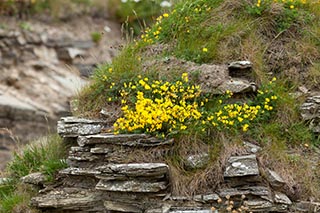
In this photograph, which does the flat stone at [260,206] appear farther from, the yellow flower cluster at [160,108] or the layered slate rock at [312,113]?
the layered slate rock at [312,113]

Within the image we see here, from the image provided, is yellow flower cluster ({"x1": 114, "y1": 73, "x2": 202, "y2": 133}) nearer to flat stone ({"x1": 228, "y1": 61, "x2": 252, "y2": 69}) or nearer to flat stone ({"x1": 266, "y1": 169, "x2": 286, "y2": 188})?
flat stone ({"x1": 228, "y1": 61, "x2": 252, "y2": 69})

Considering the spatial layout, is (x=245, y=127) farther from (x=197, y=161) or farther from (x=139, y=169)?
(x=139, y=169)

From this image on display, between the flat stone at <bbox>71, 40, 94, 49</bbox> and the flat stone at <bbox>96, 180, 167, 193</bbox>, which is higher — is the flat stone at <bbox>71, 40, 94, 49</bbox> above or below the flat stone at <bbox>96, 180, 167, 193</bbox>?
Answer: above

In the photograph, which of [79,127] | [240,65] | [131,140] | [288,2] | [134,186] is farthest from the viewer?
[288,2]

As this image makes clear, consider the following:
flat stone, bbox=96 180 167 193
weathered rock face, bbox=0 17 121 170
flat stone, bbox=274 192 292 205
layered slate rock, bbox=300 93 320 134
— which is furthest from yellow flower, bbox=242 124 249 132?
weathered rock face, bbox=0 17 121 170

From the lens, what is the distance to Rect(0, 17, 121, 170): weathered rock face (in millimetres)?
10509

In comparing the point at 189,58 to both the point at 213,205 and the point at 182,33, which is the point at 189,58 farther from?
the point at 213,205

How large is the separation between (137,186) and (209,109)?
1261 mm

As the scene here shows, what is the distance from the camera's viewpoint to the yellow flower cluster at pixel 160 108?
18.9 feet

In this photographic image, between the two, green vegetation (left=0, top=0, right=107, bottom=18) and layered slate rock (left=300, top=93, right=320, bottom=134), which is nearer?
layered slate rock (left=300, top=93, right=320, bottom=134)

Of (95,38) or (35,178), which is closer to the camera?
(35,178)

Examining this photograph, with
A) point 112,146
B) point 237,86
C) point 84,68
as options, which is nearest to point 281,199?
point 237,86

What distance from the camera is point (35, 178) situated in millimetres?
6207

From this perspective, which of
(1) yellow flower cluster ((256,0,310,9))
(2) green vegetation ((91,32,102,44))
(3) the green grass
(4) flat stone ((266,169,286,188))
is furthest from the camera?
(2) green vegetation ((91,32,102,44))
